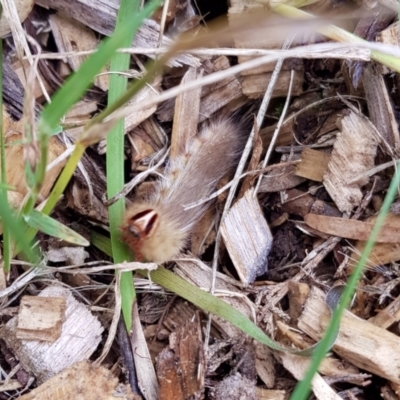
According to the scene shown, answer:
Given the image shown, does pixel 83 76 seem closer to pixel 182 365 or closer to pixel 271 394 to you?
pixel 182 365

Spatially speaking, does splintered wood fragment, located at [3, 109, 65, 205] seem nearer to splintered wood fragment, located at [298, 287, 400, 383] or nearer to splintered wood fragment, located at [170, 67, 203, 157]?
splintered wood fragment, located at [170, 67, 203, 157]

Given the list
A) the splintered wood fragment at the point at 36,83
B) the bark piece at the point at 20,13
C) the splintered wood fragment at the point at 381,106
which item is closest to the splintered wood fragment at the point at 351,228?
the splintered wood fragment at the point at 381,106

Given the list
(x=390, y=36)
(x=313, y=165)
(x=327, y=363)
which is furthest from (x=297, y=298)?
(x=390, y=36)

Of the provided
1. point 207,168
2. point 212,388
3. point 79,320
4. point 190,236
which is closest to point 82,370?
point 79,320

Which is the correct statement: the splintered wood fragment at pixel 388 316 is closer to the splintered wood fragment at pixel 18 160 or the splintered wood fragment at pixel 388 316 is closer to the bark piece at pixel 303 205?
the bark piece at pixel 303 205

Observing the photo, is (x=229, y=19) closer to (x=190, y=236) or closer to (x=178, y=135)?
(x=178, y=135)

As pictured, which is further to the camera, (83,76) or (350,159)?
(350,159)
